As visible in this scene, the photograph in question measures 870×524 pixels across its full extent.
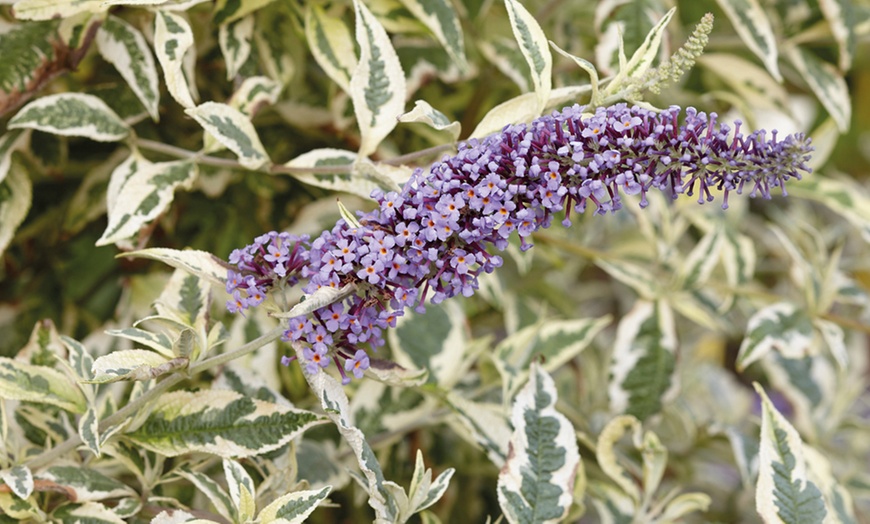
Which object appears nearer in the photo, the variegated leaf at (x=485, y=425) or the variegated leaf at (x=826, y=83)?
the variegated leaf at (x=485, y=425)

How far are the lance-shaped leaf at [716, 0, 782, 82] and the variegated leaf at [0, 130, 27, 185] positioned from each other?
29.4 inches

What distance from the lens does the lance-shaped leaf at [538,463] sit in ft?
2.44

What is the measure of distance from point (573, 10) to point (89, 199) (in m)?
0.68

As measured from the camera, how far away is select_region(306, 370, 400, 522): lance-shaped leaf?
0.63 metres

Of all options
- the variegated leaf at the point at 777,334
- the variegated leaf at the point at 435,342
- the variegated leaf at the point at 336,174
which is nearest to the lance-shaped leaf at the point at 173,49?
the variegated leaf at the point at 336,174

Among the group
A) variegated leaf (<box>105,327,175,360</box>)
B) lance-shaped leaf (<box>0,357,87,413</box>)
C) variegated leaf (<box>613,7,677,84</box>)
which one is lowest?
lance-shaped leaf (<box>0,357,87,413</box>)

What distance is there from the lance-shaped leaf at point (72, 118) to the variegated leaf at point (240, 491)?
1.13 feet

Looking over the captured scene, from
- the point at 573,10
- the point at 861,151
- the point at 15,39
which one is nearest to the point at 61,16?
the point at 15,39

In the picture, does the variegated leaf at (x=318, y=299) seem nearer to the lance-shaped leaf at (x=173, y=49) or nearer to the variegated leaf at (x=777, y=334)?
the lance-shaped leaf at (x=173, y=49)

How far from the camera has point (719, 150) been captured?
599 millimetres

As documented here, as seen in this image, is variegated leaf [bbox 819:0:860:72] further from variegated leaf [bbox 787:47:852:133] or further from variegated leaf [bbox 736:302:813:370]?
variegated leaf [bbox 736:302:813:370]

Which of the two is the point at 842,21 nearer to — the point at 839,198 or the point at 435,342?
the point at 839,198

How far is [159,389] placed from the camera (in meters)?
0.66

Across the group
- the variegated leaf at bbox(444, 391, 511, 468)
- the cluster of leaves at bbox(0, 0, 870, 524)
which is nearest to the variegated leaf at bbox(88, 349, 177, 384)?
the cluster of leaves at bbox(0, 0, 870, 524)
